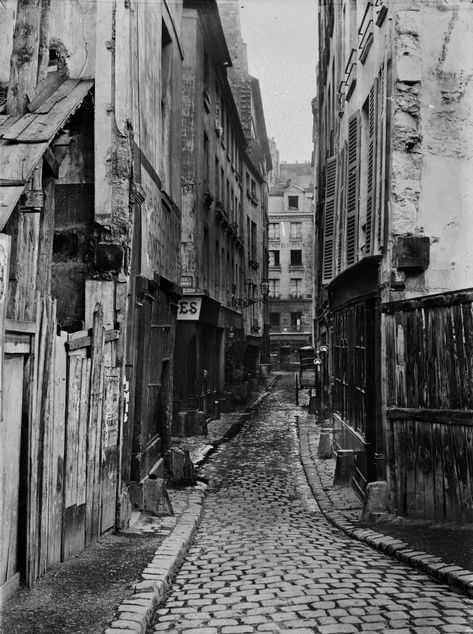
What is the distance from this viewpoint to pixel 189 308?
718 inches

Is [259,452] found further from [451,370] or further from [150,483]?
[451,370]

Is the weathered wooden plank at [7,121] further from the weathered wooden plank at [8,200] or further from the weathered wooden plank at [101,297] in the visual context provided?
the weathered wooden plank at [101,297]

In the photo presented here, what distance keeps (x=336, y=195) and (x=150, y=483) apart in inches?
255

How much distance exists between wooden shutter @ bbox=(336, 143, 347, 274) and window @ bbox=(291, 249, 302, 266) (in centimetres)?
4484

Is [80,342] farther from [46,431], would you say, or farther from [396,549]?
[396,549]

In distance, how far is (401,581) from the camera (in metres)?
5.43

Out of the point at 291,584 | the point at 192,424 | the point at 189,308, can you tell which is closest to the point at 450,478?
the point at 291,584

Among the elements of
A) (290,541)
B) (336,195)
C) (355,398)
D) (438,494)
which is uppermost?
(336,195)

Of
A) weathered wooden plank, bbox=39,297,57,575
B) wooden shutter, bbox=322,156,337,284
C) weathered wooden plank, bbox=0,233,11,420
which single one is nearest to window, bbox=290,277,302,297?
wooden shutter, bbox=322,156,337,284

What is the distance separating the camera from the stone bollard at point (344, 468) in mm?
10250

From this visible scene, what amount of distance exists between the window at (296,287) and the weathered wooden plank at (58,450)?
168 ft

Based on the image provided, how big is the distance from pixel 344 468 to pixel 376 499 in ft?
8.47

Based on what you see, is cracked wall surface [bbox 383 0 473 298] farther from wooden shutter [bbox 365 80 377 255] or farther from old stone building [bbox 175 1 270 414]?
old stone building [bbox 175 1 270 414]

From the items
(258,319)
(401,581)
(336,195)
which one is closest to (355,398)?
(336,195)
